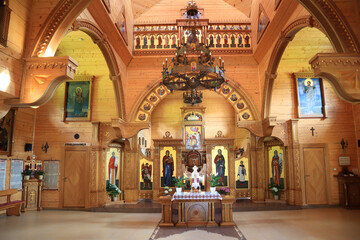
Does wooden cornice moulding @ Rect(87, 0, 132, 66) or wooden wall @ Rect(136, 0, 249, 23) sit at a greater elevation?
wooden wall @ Rect(136, 0, 249, 23)

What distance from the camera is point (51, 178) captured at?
33.0 ft

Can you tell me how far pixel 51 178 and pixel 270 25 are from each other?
8.84 metres

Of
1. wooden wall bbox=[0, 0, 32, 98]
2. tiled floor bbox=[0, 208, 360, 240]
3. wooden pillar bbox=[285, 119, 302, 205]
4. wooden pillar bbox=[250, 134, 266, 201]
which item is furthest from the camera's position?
wooden pillar bbox=[250, 134, 266, 201]

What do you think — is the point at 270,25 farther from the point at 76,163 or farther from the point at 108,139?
the point at 76,163

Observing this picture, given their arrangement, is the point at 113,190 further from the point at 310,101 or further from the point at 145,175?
the point at 310,101

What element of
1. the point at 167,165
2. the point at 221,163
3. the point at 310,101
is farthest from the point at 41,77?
the point at 310,101

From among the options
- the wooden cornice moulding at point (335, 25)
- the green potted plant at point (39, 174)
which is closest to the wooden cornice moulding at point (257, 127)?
the wooden cornice moulding at point (335, 25)

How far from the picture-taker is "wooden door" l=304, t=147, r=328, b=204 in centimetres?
974

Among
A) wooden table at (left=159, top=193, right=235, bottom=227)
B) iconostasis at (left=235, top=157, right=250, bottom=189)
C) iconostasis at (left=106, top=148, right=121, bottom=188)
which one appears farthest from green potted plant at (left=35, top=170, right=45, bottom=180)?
iconostasis at (left=235, top=157, right=250, bottom=189)

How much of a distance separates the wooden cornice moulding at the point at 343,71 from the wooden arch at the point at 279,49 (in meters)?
1.65

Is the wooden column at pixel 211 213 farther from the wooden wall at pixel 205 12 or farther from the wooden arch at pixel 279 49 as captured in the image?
the wooden wall at pixel 205 12

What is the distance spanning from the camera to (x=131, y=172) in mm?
11117

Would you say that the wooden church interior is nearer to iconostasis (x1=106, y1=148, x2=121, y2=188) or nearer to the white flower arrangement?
iconostasis (x1=106, y1=148, x2=121, y2=188)

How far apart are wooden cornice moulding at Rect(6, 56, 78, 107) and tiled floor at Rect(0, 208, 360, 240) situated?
3062 millimetres
